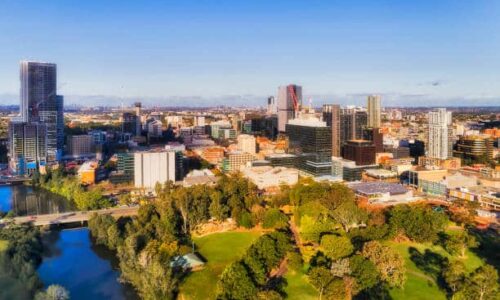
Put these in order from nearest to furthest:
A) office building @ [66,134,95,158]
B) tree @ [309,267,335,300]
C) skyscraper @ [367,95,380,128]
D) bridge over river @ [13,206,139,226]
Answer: tree @ [309,267,335,300] → bridge over river @ [13,206,139,226] → office building @ [66,134,95,158] → skyscraper @ [367,95,380,128]

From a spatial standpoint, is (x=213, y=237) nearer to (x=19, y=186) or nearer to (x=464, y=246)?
(x=464, y=246)

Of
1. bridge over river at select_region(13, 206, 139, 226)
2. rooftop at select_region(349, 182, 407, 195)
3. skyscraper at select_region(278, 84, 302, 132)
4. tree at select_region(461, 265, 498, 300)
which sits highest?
skyscraper at select_region(278, 84, 302, 132)

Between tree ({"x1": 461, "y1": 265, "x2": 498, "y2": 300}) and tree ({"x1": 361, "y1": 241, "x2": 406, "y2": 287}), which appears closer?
tree ({"x1": 461, "y1": 265, "x2": 498, "y2": 300})

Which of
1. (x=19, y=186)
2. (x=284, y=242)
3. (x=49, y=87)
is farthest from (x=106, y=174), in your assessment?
(x=284, y=242)

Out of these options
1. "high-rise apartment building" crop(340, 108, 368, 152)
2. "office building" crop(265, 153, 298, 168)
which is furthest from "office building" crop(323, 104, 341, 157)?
"office building" crop(265, 153, 298, 168)

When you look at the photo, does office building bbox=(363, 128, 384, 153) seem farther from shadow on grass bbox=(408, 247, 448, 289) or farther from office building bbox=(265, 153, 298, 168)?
shadow on grass bbox=(408, 247, 448, 289)

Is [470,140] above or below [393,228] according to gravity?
above

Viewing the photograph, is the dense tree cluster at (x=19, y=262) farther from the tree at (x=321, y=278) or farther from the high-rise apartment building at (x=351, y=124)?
the high-rise apartment building at (x=351, y=124)

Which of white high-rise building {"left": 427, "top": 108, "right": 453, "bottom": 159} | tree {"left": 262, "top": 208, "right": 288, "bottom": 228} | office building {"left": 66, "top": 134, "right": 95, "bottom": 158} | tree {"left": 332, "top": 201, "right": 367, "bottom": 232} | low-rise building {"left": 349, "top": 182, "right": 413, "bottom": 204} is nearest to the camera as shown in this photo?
tree {"left": 332, "top": 201, "right": 367, "bottom": 232}
